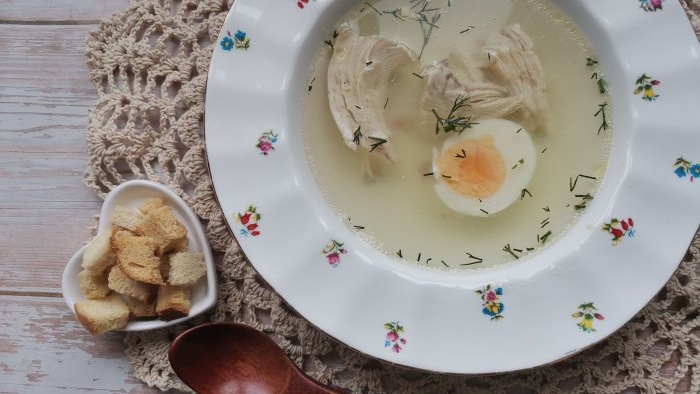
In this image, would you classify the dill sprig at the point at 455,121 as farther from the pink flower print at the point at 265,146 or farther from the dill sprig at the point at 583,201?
the pink flower print at the point at 265,146

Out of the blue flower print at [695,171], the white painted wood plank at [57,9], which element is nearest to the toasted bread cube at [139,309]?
the white painted wood plank at [57,9]

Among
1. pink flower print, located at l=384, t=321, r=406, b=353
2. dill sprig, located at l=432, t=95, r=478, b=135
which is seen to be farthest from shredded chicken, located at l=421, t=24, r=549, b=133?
pink flower print, located at l=384, t=321, r=406, b=353

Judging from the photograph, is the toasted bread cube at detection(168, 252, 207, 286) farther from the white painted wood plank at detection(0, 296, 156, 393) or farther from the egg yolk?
the egg yolk

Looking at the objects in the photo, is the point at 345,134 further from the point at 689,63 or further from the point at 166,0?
the point at 689,63

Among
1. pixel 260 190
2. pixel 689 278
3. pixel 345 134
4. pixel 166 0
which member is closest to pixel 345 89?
pixel 345 134

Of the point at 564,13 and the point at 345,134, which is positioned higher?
the point at 564,13

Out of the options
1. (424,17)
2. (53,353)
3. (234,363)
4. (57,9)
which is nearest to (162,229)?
(234,363)
